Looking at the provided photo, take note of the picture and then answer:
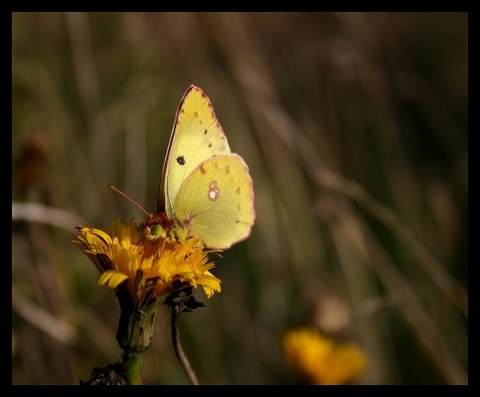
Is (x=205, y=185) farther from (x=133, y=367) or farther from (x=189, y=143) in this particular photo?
(x=133, y=367)

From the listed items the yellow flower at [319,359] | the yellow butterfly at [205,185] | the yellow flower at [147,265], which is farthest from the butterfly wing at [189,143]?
the yellow flower at [319,359]

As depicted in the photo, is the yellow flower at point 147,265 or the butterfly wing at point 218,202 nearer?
the yellow flower at point 147,265

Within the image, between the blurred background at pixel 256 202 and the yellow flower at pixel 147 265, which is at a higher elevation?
the blurred background at pixel 256 202

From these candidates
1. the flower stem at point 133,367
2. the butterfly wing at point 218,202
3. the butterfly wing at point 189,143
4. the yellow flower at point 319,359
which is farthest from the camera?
the yellow flower at point 319,359

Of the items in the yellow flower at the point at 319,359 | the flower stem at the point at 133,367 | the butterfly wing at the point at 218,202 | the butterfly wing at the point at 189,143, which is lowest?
the flower stem at the point at 133,367

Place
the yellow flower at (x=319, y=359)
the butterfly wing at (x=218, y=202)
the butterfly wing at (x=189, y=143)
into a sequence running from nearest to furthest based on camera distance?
the butterfly wing at (x=189, y=143) → the butterfly wing at (x=218, y=202) → the yellow flower at (x=319, y=359)

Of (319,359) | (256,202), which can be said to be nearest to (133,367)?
(319,359)

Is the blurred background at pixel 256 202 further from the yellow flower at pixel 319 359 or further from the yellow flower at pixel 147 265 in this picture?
the yellow flower at pixel 147 265
